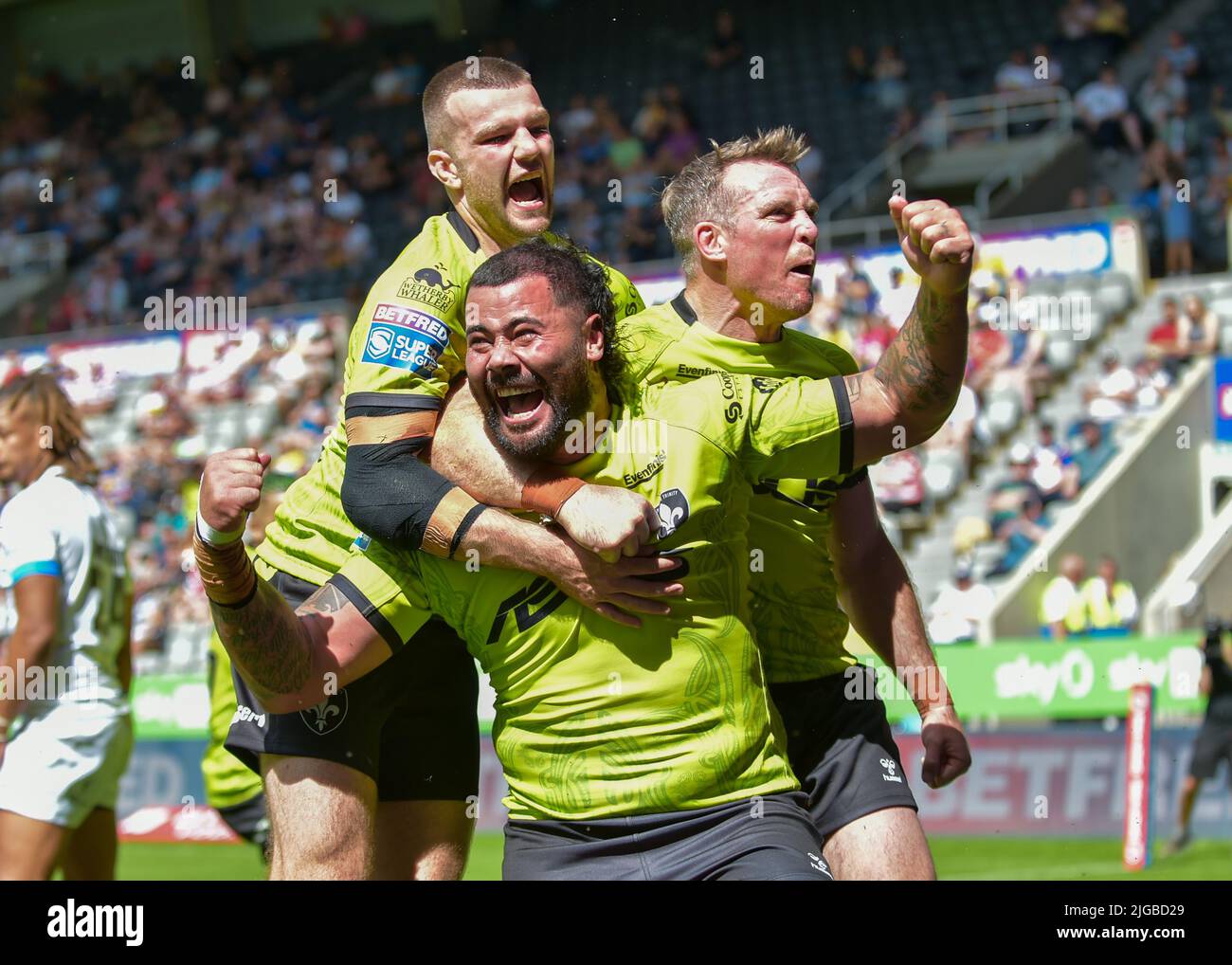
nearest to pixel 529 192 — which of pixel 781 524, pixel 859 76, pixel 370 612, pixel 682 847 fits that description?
pixel 781 524

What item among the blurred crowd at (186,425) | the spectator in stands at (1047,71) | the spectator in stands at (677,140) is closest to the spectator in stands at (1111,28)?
the spectator in stands at (1047,71)

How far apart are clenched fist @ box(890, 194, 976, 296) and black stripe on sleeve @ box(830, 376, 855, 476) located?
30cm

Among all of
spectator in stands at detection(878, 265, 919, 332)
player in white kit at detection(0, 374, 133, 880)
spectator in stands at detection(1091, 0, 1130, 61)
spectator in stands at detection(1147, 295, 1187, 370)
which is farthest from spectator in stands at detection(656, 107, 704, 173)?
player in white kit at detection(0, 374, 133, 880)

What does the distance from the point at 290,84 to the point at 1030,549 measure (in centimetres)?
1354

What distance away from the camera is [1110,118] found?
1814cm

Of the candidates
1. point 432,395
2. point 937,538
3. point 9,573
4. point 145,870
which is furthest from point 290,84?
point 432,395

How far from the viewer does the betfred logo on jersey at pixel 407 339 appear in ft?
13.1

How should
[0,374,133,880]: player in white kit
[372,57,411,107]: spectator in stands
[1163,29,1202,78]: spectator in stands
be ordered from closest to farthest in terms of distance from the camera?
[0,374,133,880]: player in white kit < [1163,29,1202,78]: spectator in stands < [372,57,411,107]: spectator in stands

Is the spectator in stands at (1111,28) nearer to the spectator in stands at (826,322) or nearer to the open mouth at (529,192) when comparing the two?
the spectator in stands at (826,322)

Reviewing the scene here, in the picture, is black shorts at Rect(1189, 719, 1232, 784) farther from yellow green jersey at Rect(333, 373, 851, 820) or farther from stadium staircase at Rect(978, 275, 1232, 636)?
yellow green jersey at Rect(333, 373, 851, 820)

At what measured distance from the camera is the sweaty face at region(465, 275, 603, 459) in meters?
3.62

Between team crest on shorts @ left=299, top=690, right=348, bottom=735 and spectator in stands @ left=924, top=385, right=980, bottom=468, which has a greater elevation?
spectator in stands @ left=924, top=385, right=980, bottom=468

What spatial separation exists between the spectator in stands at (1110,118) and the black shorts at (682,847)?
1578 centimetres

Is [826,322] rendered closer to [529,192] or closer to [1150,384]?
[1150,384]
